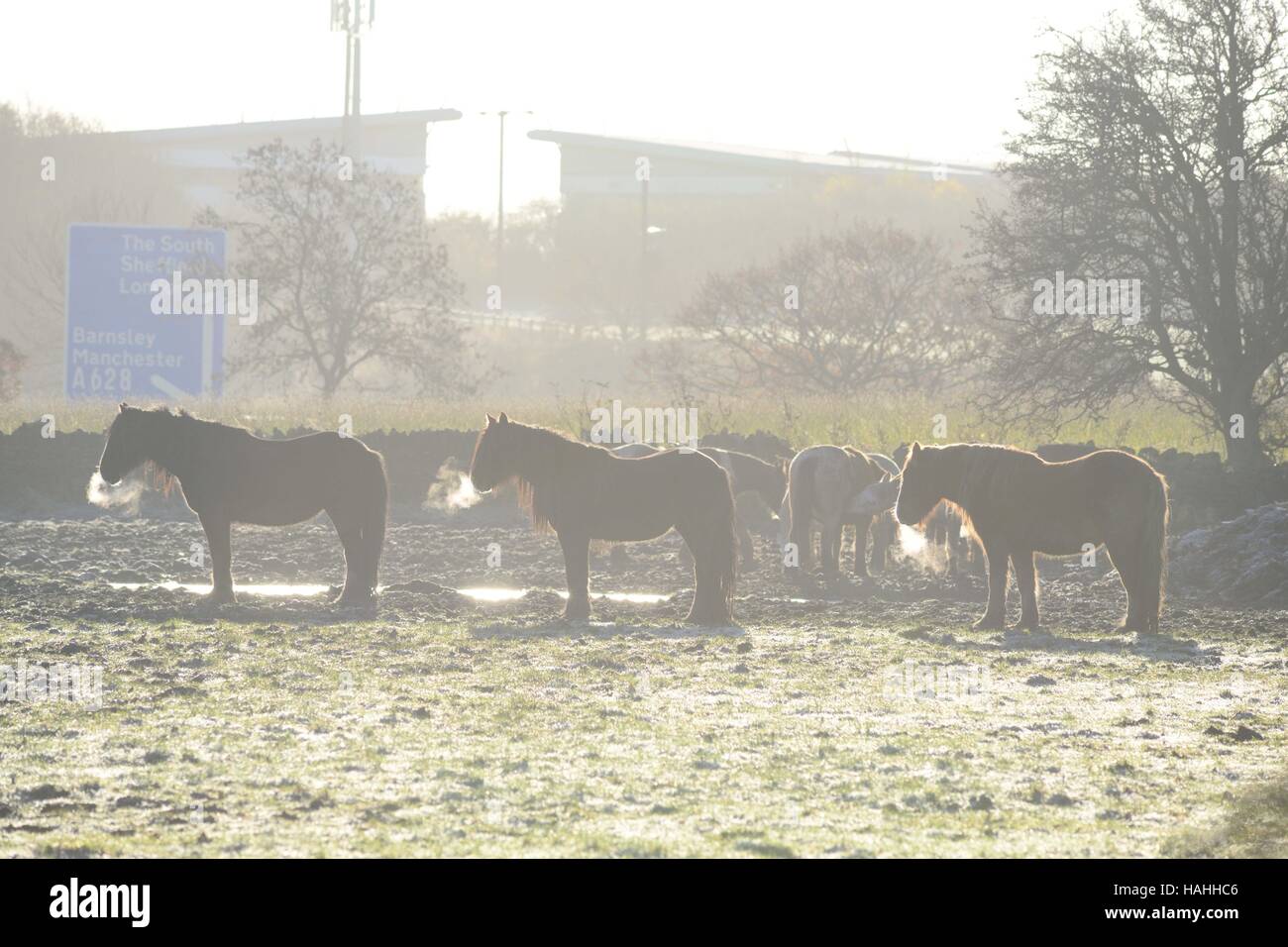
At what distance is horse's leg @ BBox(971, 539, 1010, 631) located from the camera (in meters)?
16.0

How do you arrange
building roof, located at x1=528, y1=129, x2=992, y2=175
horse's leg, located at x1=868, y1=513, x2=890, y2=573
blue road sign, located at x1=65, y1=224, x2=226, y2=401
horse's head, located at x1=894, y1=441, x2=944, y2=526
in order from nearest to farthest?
1. horse's head, located at x1=894, y1=441, x2=944, y2=526
2. horse's leg, located at x1=868, y1=513, x2=890, y2=573
3. blue road sign, located at x1=65, y1=224, x2=226, y2=401
4. building roof, located at x1=528, y1=129, x2=992, y2=175

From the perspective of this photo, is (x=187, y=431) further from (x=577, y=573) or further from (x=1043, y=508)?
(x=1043, y=508)

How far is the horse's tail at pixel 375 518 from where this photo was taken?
16656 millimetres

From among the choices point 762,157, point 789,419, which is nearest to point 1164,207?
point 789,419

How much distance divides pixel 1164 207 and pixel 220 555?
17.1 metres

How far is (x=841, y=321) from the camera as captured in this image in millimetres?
45594

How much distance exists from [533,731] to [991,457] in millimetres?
7119

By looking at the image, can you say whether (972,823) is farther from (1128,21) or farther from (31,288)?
(31,288)

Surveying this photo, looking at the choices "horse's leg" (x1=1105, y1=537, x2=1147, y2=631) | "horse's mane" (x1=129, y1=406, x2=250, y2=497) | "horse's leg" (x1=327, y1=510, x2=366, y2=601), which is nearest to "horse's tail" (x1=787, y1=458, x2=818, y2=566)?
"horse's leg" (x1=1105, y1=537, x2=1147, y2=631)

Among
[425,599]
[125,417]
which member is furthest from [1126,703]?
[125,417]

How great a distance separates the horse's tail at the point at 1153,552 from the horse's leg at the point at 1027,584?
0.98 metres

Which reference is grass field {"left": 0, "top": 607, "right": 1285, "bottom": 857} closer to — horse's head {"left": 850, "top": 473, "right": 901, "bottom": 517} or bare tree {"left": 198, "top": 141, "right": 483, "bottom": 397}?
horse's head {"left": 850, "top": 473, "right": 901, "bottom": 517}

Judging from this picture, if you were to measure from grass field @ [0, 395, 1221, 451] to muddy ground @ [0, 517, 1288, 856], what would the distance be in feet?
38.3

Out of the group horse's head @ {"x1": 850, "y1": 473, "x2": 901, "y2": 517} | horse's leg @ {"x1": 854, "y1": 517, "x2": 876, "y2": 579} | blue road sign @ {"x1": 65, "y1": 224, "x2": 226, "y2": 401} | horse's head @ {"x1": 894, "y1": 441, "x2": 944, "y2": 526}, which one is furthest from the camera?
blue road sign @ {"x1": 65, "y1": 224, "x2": 226, "y2": 401}
